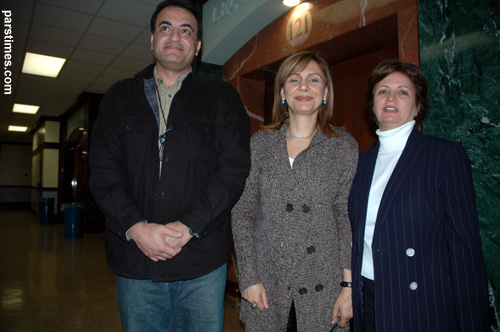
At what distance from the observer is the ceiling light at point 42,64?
5.58 meters

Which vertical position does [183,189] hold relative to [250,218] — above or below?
above

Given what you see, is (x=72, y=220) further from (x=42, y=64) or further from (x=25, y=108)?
(x=25, y=108)

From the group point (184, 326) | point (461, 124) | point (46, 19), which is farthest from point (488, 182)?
point (46, 19)

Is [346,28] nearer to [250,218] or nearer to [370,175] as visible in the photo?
[370,175]

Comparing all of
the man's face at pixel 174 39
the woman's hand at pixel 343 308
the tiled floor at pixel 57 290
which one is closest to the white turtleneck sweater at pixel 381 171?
the woman's hand at pixel 343 308

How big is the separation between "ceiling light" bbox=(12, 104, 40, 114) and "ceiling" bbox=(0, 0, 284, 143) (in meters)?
1.12

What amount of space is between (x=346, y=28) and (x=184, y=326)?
2.21 m

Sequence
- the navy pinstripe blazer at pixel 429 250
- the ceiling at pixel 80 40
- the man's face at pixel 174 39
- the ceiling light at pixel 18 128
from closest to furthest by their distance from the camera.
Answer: the navy pinstripe blazer at pixel 429 250 < the man's face at pixel 174 39 < the ceiling at pixel 80 40 < the ceiling light at pixel 18 128

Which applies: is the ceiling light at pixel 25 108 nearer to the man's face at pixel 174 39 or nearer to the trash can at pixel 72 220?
the trash can at pixel 72 220

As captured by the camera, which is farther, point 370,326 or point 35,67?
point 35,67

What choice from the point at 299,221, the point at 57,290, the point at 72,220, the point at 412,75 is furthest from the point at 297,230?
the point at 72,220

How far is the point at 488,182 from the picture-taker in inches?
66.0

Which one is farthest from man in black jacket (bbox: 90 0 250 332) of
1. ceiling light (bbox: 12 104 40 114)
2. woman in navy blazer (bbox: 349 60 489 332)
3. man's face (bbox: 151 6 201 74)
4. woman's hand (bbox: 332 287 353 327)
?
ceiling light (bbox: 12 104 40 114)

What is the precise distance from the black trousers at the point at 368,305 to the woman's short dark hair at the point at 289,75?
2.02 feet
